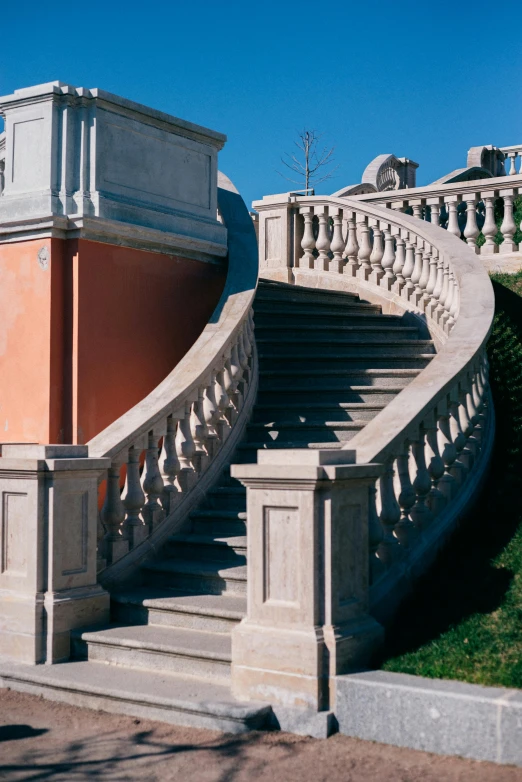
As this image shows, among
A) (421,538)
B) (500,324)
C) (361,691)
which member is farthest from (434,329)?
(361,691)

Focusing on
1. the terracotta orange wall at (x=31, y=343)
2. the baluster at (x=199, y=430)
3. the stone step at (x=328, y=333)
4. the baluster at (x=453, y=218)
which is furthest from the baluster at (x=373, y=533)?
the baluster at (x=453, y=218)

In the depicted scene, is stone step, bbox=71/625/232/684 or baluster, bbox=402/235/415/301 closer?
stone step, bbox=71/625/232/684

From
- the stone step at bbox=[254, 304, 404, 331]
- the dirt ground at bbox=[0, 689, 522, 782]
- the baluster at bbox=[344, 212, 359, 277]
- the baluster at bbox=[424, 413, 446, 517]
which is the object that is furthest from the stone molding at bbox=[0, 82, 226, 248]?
the dirt ground at bbox=[0, 689, 522, 782]

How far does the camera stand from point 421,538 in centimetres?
636

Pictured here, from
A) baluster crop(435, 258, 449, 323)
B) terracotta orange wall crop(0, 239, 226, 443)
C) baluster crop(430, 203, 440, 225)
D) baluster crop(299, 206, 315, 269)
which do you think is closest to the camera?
terracotta orange wall crop(0, 239, 226, 443)

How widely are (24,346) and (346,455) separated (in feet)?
11.0

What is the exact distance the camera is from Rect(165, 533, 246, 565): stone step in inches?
277

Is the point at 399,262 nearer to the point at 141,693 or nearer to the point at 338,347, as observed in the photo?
the point at 338,347

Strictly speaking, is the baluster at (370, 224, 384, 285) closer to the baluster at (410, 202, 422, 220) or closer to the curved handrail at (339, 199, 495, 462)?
the curved handrail at (339, 199, 495, 462)

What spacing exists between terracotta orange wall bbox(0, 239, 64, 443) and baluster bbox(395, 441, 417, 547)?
9.23 feet

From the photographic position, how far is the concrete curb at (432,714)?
4.50m

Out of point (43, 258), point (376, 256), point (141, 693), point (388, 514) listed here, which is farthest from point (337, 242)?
point (141, 693)

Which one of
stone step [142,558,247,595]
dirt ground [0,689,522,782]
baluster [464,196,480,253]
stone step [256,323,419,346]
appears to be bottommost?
dirt ground [0,689,522,782]

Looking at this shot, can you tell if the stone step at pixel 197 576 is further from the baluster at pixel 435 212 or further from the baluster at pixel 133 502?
the baluster at pixel 435 212
